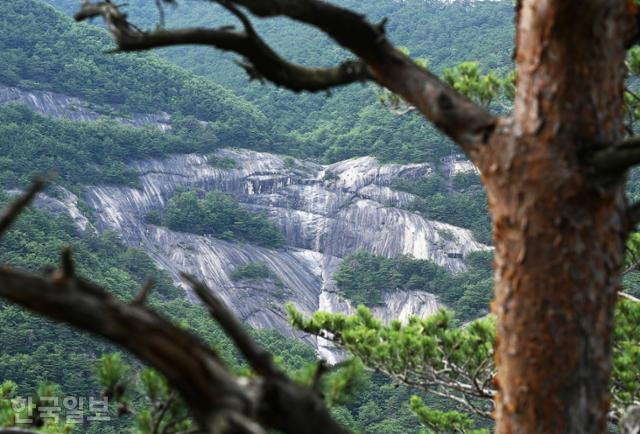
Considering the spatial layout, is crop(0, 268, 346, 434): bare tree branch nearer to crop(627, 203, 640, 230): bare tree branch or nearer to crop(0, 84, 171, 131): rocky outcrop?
crop(627, 203, 640, 230): bare tree branch

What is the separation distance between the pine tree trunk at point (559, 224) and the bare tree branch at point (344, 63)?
0.38 ft

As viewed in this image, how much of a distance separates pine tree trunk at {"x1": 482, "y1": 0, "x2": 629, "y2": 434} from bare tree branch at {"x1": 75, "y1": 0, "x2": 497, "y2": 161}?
0.38ft

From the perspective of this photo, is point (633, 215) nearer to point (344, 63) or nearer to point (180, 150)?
point (344, 63)

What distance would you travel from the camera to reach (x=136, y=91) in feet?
164

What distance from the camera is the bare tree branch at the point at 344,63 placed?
2.06 metres

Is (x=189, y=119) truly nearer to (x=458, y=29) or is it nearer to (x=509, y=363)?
(x=458, y=29)

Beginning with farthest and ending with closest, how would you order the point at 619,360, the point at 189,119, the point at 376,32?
the point at 189,119
the point at 619,360
the point at 376,32

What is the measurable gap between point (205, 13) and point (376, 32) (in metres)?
75.5

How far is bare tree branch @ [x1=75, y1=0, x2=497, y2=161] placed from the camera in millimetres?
2062

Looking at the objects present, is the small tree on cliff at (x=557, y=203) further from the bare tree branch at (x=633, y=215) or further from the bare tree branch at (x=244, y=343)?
the bare tree branch at (x=244, y=343)

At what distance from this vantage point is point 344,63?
226cm

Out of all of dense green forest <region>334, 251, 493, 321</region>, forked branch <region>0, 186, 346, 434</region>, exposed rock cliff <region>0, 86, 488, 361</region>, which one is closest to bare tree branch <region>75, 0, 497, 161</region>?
forked branch <region>0, 186, 346, 434</region>

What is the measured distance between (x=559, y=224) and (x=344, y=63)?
685 mm

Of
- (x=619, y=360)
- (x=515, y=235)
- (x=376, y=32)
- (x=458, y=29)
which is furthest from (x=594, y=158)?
(x=458, y=29)
